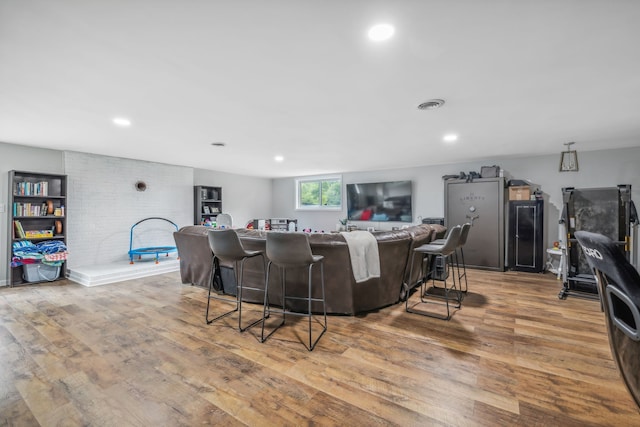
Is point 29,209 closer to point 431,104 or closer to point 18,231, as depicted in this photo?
point 18,231

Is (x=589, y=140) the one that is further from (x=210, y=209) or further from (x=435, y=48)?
(x=210, y=209)

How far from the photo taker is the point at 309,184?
28.3 feet

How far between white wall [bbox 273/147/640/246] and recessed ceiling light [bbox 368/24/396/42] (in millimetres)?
5158

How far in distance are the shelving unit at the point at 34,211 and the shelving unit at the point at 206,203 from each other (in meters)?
2.51

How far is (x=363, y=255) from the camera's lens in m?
3.03

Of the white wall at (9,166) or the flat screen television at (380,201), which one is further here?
the flat screen television at (380,201)

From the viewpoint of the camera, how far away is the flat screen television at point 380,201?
6.75 metres

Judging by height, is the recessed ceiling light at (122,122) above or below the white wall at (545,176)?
above

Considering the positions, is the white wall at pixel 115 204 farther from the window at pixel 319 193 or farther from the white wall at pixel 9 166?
the window at pixel 319 193

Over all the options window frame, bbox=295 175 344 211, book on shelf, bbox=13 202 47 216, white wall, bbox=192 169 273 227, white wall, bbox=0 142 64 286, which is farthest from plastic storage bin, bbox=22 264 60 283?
window frame, bbox=295 175 344 211

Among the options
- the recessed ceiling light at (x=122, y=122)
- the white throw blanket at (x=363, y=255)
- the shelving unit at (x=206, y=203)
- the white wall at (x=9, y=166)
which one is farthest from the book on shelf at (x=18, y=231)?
the white throw blanket at (x=363, y=255)

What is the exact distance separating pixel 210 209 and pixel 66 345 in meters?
4.97

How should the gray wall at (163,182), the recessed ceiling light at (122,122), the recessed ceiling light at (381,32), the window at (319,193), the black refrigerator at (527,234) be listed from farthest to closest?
the window at (319,193) → the black refrigerator at (527,234) → the gray wall at (163,182) → the recessed ceiling light at (122,122) → the recessed ceiling light at (381,32)

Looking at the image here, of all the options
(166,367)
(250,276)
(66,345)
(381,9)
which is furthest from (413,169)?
(66,345)
